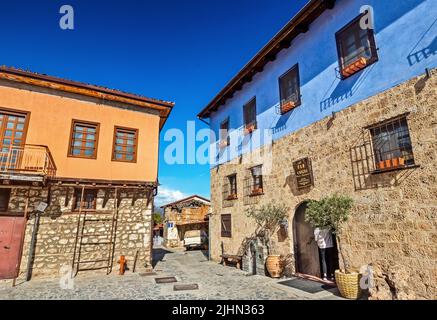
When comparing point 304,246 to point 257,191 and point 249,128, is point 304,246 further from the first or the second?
point 249,128

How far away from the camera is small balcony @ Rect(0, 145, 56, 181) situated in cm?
898

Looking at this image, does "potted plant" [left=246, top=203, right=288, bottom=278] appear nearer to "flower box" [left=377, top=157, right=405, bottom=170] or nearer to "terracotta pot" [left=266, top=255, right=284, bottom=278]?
"terracotta pot" [left=266, top=255, right=284, bottom=278]

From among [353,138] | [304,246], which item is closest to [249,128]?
[353,138]

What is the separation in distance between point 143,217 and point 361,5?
1108cm

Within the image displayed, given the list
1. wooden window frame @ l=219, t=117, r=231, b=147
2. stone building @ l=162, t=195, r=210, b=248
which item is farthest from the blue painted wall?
stone building @ l=162, t=195, r=210, b=248

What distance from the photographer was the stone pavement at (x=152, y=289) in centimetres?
714

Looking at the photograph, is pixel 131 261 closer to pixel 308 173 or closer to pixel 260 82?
pixel 308 173

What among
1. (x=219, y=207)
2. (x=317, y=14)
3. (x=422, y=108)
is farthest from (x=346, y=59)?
(x=219, y=207)

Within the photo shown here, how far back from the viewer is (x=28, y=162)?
988cm

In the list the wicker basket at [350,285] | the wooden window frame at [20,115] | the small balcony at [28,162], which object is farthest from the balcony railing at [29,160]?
the wicker basket at [350,285]

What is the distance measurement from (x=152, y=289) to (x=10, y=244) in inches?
223

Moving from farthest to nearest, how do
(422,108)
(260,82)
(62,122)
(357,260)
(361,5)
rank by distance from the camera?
(260,82) → (62,122) → (361,5) → (357,260) → (422,108)

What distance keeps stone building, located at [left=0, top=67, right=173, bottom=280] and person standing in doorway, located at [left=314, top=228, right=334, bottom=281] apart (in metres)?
7.10
